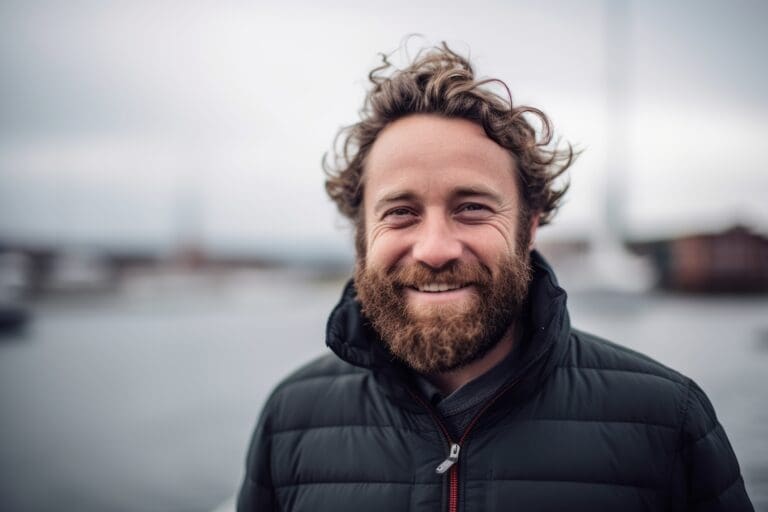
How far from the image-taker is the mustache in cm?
161

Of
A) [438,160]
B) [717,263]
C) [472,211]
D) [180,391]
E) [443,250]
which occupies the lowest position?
[180,391]

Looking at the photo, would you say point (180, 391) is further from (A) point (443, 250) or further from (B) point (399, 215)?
(A) point (443, 250)

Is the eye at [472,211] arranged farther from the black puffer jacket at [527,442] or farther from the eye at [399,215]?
the black puffer jacket at [527,442]

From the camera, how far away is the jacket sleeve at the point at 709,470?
1448 mm

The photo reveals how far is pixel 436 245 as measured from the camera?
1599 millimetres

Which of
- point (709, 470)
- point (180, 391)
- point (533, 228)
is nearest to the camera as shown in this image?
point (709, 470)

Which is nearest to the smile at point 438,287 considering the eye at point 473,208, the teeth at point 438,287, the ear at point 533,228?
the teeth at point 438,287

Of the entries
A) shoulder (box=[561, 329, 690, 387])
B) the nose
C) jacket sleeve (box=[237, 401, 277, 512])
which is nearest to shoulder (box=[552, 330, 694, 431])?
shoulder (box=[561, 329, 690, 387])

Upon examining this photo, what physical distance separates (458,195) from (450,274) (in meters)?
0.23

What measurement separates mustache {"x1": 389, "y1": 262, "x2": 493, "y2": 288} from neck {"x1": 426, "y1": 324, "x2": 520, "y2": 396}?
0.70 feet

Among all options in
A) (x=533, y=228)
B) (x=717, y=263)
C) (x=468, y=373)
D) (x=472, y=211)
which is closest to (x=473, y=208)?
(x=472, y=211)

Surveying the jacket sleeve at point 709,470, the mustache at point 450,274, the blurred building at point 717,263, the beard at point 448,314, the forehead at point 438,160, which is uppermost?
the forehead at point 438,160

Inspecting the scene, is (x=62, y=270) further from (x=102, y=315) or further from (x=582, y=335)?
(x=582, y=335)

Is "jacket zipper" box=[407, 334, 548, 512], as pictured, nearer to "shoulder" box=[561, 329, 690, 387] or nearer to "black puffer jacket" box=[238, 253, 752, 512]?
"black puffer jacket" box=[238, 253, 752, 512]
